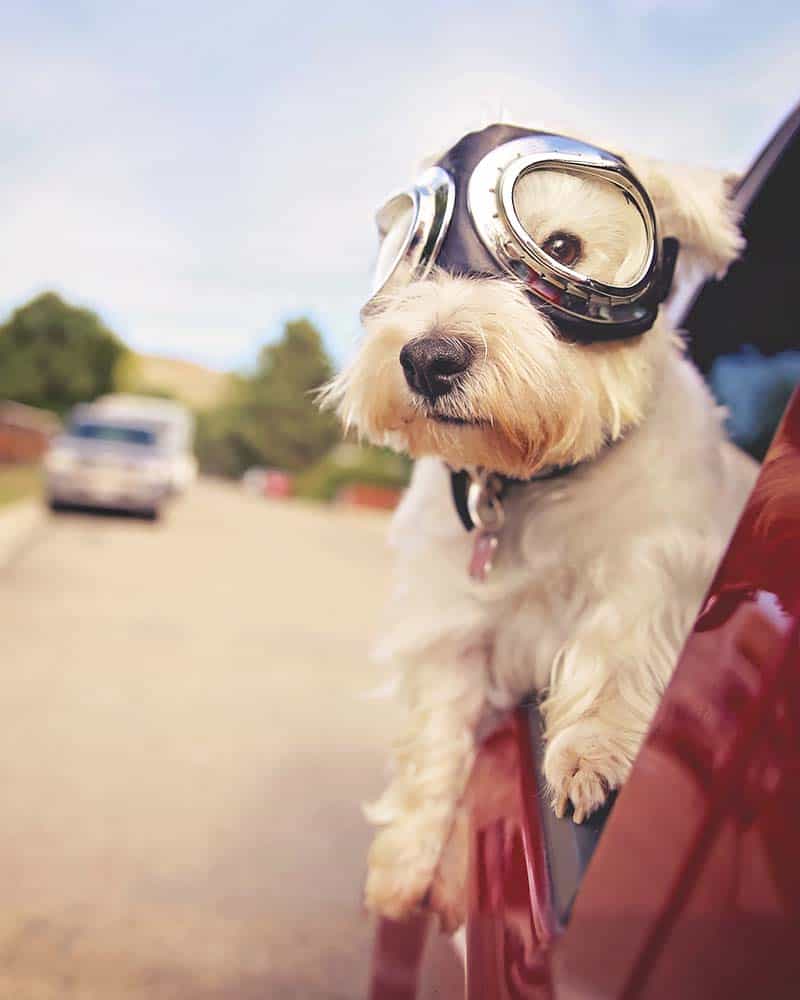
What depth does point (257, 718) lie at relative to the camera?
4.96 m

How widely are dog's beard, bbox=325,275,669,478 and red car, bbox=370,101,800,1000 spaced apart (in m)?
0.52

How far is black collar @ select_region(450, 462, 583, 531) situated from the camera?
166 centimetres

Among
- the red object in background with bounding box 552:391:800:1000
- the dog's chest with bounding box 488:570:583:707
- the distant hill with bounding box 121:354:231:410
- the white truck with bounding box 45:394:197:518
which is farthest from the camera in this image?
the distant hill with bounding box 121:354:231:410

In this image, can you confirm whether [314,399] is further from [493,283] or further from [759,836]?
[759,836]

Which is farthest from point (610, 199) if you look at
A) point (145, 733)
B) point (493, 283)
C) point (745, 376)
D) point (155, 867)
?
point (145, 733)

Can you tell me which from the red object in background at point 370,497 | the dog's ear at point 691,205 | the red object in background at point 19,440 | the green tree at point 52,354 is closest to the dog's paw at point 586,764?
the dog's ear at point 691,205

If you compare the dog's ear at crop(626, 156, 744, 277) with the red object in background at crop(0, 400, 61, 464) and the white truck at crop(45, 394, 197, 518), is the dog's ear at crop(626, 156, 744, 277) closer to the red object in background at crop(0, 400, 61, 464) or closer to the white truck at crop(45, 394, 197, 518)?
the white truck at crop(45, 394, 197, 518)

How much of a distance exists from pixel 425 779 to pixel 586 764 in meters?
0.54

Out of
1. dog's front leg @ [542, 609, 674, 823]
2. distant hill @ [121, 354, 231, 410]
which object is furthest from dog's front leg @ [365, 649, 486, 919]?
distant hill @ [121, 354, 231, 410]

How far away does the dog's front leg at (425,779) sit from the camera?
1576 millimetres

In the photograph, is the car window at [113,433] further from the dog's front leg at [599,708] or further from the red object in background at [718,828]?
the red object in background at [718,828]

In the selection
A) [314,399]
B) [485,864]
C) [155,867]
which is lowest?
[155,867]

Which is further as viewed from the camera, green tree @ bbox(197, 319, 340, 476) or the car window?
green tree @ bbox(197, 319, 340, 476)

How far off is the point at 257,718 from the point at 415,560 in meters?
3.36
